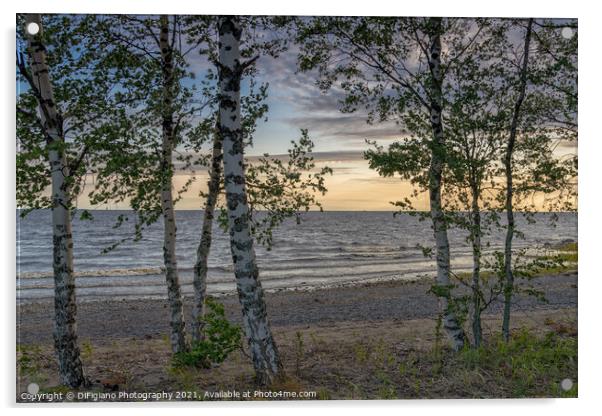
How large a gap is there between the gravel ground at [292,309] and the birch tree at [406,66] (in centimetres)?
720

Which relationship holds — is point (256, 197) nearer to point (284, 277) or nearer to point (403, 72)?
point (403, 72)

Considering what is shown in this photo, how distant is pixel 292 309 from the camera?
1616 centimetres

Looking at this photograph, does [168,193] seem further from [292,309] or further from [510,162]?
[292,309]

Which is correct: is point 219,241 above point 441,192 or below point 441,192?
below

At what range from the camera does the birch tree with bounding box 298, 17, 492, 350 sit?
7.77 metres

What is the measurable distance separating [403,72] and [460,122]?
1.27 meters

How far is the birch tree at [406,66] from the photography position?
25.5ft

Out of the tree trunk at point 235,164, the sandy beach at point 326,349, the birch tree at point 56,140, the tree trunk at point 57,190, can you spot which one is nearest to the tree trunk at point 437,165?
the sandy beach at point 326,349

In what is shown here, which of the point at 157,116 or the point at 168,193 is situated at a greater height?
the point at 157,116

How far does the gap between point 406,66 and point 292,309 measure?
976cm
